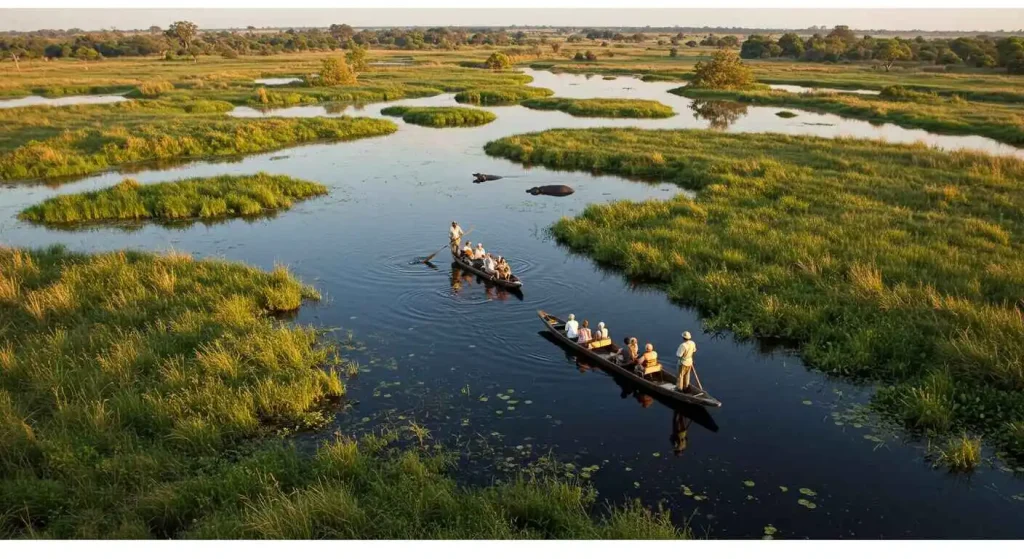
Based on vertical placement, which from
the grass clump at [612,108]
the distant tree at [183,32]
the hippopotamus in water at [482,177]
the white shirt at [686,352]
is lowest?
the white shirt at [686,352]

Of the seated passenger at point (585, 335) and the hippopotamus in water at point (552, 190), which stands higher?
the hippopotamus in water at point (552, 190)

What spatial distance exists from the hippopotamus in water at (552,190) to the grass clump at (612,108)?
2974 centimetres

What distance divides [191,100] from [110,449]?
64292mm

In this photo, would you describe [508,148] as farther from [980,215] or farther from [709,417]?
[709,417]

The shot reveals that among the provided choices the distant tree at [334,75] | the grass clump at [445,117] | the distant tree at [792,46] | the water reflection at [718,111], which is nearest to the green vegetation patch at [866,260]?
the water reflection at [718,111]

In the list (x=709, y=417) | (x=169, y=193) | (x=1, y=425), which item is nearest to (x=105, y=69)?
(x=169, y=193)

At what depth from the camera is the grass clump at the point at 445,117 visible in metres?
61.1

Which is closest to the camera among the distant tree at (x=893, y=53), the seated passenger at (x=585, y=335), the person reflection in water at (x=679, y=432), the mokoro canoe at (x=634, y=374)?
the person reflection in water at (x=679, y=432)

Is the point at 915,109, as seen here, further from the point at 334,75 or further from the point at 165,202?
the point at 334,75

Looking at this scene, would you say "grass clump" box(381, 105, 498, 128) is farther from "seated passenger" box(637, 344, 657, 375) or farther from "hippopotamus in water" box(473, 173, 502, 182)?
"seated passenger" box(637, 344, 657, 375)

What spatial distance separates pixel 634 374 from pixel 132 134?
46206 millimetres

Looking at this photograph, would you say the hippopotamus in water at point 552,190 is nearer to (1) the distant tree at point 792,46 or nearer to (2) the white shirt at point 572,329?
(2) the white shirt at point 572,329

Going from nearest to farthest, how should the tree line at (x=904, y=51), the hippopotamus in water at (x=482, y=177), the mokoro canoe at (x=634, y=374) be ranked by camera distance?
1. the mokoro canoe at (x=634, y=374)
2. the hippopotamus in water at (x=482, y=177)
3. the tree line at (x=904, y=51)

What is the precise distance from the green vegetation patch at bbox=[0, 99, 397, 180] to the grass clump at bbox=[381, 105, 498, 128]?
4477 mm
